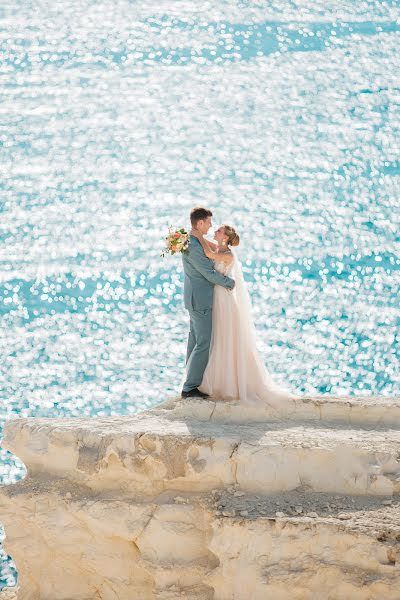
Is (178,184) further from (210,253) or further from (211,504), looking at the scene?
(211,504)

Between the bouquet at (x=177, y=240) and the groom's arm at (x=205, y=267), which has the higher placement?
the bouquet at (x=177, y=240)

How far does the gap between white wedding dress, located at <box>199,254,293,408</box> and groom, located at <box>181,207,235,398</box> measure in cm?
10

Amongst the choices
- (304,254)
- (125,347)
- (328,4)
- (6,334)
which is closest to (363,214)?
(304,254)

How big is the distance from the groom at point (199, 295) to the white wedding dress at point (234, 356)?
10 centimetres

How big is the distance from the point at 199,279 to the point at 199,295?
22 centimetres

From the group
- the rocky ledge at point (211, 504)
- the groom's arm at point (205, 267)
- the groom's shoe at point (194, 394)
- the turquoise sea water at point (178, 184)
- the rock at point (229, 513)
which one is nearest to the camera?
the rocky ledge at point (211, 504)

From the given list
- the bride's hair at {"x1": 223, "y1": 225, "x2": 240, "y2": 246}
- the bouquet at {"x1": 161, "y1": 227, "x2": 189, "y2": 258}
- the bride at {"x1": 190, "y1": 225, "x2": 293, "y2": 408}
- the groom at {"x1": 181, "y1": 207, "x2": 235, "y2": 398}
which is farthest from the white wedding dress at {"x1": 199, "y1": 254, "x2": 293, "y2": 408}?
the bouquet at {"x1": 161, "y1": 227, "x2": 189, "y2": 258}

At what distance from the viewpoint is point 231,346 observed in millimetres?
14156

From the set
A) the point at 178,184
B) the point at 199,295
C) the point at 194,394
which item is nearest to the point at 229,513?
the point at 194,394

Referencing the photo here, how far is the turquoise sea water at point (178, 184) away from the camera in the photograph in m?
35.1

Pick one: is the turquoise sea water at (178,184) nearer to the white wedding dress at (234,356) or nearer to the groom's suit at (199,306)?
the groom's suit at (199,306)

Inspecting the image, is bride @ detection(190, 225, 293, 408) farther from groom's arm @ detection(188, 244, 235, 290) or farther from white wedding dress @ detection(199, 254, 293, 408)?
groom's arm @ detection(188, 244, 235, 290)

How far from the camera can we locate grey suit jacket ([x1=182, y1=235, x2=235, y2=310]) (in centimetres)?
1405

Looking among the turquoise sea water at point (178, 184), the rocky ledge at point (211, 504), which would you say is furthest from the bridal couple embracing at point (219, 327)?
the turquoise sea water at point (178, 184)
